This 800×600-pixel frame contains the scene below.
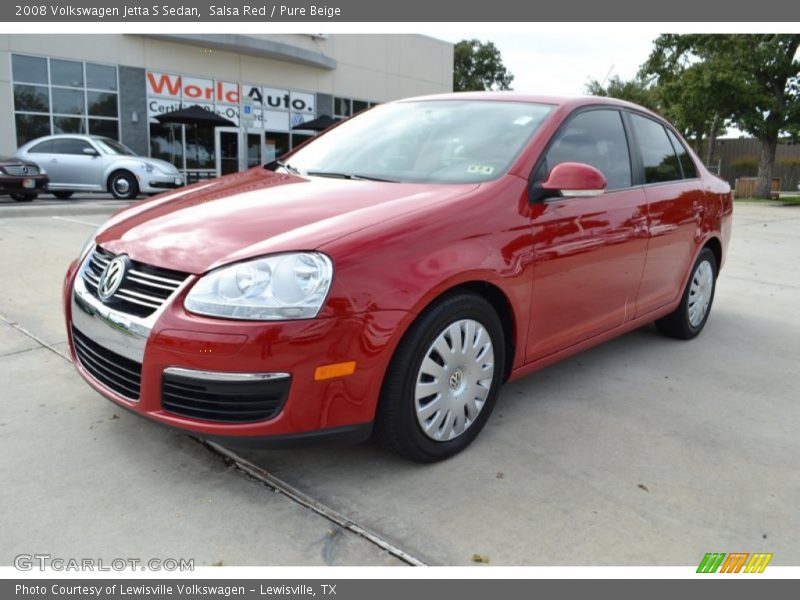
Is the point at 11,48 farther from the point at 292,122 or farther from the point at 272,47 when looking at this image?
the point at 292,122

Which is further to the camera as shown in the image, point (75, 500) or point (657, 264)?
point (657, 264)

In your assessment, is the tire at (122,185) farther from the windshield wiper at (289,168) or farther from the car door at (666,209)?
the car door at (666,209)

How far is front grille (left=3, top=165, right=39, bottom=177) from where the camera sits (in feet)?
42.6

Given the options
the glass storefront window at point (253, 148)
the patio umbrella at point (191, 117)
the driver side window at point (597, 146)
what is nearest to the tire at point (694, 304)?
the driver side window at point (597, 146)

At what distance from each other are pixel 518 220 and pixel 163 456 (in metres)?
1.80

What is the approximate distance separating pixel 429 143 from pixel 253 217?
1.14m

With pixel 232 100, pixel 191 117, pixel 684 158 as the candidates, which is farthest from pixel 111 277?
pixel 232 100

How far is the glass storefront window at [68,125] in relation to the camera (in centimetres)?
1847

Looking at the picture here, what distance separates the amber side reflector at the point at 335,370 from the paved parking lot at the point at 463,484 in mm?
502

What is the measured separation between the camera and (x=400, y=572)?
7.13 ft

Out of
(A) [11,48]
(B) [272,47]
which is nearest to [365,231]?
(A) [11,48]

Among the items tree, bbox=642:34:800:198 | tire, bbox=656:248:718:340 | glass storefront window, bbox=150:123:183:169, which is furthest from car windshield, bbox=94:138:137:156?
tree, bbox=642:34:800:198

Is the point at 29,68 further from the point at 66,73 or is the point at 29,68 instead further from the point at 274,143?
the point at 274,143

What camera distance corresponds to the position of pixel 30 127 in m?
18.0
